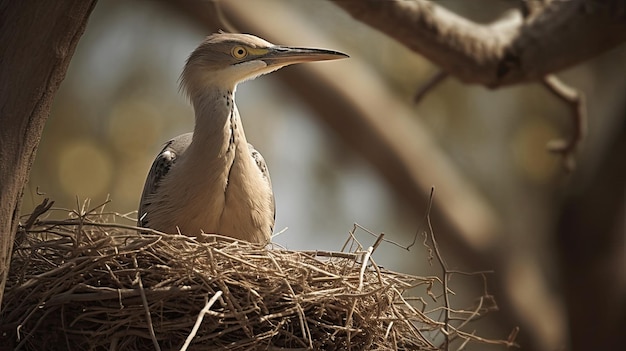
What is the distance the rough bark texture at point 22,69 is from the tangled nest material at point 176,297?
0.32 metres

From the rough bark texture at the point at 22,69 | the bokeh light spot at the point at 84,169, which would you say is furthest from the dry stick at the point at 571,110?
the rough bark texture at the point at 22,69

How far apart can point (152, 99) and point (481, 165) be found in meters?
3.23

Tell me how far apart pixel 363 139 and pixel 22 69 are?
14.6 ft

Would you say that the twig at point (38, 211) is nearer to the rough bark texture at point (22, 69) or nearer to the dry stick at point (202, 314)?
the rough bark texture at point (22, 69)

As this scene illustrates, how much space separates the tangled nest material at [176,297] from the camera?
8.95ft

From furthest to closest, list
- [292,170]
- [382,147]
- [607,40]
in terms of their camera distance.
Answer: [292,170] → [382,147] → [607,40]

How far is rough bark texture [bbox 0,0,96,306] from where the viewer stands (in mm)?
2471

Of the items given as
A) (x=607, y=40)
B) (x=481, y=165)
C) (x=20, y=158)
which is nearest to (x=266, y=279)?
(x=20, y=158)

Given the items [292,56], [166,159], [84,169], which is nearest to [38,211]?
[166,159]

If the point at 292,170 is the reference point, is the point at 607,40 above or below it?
above

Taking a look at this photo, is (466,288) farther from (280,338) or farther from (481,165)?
(280,338)

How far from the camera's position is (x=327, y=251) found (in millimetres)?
3090

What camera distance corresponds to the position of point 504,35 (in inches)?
200

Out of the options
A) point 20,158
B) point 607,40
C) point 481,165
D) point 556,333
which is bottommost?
point 556,333
